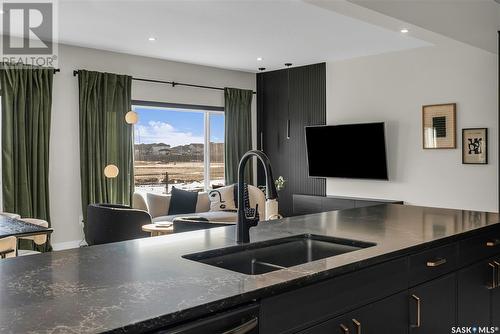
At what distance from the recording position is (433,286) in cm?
202

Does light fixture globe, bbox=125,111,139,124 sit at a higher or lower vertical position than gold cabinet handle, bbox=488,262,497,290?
higher

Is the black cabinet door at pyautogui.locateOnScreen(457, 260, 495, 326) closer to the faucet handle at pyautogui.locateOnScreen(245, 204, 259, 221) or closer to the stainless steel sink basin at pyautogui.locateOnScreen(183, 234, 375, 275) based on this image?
the stainless steel sink basin at pyautogui.locateOnScreen(183, 234, 375, 275)

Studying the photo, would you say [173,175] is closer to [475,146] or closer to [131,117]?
[131,117]

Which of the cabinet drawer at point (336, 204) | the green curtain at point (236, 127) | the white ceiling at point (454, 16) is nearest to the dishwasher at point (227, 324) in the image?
the white ceiling at point (454, 16)

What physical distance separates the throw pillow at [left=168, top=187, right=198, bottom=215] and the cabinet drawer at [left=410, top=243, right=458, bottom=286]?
483 cm

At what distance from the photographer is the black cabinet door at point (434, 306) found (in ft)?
6.21

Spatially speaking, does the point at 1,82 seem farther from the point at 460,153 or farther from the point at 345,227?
the point at 460,153

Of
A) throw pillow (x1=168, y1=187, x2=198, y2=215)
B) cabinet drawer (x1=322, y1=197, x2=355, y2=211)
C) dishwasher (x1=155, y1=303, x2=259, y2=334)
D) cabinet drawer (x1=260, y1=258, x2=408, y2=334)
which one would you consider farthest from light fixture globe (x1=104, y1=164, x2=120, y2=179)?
dishwasher (x1=155, y1=303, x2=259, y2=334)

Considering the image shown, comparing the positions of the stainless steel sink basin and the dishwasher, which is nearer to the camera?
the dishwasher

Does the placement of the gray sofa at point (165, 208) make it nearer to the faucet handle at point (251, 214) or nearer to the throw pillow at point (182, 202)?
the throw pillow at point (182, 202)

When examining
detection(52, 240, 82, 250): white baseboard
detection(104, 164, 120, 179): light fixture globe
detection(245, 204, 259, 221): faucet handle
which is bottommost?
detection(52, 240, 82, 250): white baseboard

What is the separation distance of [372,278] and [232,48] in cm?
502

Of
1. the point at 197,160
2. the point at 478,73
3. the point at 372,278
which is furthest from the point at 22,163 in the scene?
the point at 478,73

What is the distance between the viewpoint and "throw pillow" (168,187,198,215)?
6578mm
